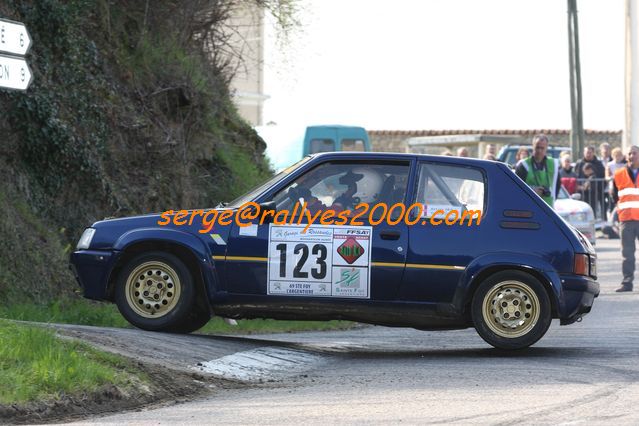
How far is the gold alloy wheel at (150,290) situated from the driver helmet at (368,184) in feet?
5.64

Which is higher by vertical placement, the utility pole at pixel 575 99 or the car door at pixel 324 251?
the utility pole at pixel 575 99

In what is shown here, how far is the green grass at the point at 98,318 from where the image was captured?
44.1 ft

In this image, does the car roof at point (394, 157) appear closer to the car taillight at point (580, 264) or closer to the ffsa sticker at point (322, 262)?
the ffsa sticker at point (322, 262)

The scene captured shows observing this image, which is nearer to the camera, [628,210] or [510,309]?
[510,309]

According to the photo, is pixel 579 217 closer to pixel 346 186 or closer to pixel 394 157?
pixel 394 157

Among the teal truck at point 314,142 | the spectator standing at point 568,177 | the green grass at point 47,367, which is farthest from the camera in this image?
the teal truck at point 314,142

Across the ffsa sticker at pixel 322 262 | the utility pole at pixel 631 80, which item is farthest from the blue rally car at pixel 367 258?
the utility pole at pixel 631 80

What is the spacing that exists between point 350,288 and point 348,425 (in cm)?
367

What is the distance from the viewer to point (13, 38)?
1158cm

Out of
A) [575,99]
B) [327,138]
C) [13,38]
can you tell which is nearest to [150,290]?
[13,38]

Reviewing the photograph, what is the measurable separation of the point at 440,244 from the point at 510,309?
79cm

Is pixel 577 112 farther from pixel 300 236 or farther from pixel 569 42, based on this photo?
pixel 300 236

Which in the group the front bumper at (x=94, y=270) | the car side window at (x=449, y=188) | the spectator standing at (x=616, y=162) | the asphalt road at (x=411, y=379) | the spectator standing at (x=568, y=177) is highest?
the spectator standing at (x=616, y=162)

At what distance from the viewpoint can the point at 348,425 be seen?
24.6ft
